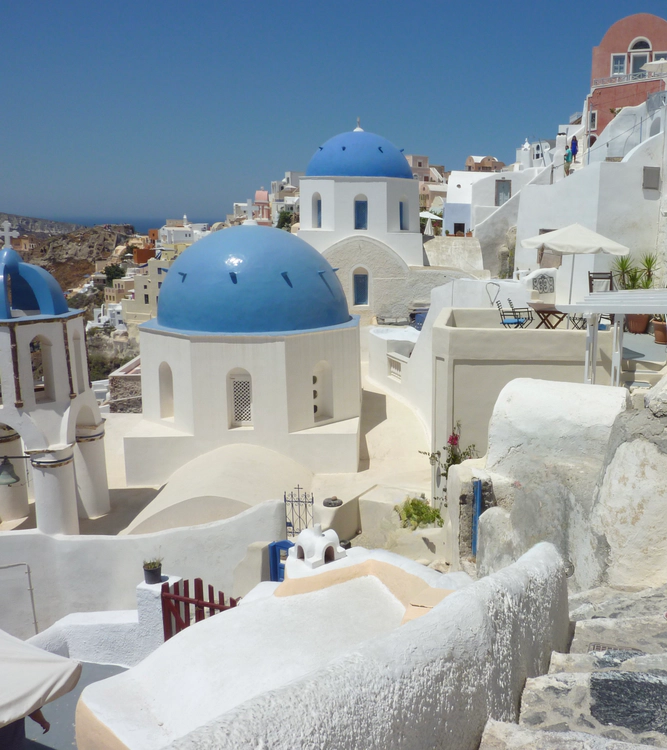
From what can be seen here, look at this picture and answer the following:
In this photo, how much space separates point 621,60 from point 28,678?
2967cm

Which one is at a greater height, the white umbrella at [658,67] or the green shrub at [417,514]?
the white umbrella at [658,67]

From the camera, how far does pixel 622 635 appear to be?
2.92 meters

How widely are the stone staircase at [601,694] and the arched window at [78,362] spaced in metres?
9.16

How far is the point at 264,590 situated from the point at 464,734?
2.16m

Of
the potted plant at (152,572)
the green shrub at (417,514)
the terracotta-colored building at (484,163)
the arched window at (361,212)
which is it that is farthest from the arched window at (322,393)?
the terracotta-colored building at (484,163)

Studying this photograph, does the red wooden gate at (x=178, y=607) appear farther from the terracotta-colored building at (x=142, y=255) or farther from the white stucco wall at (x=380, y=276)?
the terracotta-colored building at (x=142, y=255)

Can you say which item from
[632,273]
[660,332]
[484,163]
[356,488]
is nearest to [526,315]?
[660,332]

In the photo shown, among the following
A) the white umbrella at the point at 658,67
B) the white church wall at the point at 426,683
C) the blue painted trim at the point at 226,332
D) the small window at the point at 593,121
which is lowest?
the white church wall at the point at 426,683

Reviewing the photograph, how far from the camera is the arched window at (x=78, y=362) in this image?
34.7 feet

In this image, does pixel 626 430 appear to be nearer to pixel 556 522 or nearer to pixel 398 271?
pixel 556 522

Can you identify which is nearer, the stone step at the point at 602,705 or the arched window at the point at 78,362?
the stone step at the point at 602,705

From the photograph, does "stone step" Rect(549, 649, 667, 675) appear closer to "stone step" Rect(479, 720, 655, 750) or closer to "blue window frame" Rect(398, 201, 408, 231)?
"stone step" Rect(479, 720, 655, 750)

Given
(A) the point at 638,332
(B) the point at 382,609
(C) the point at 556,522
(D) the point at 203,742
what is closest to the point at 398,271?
(A) the point at 638,332

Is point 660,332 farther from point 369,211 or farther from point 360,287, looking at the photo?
point 369,211
